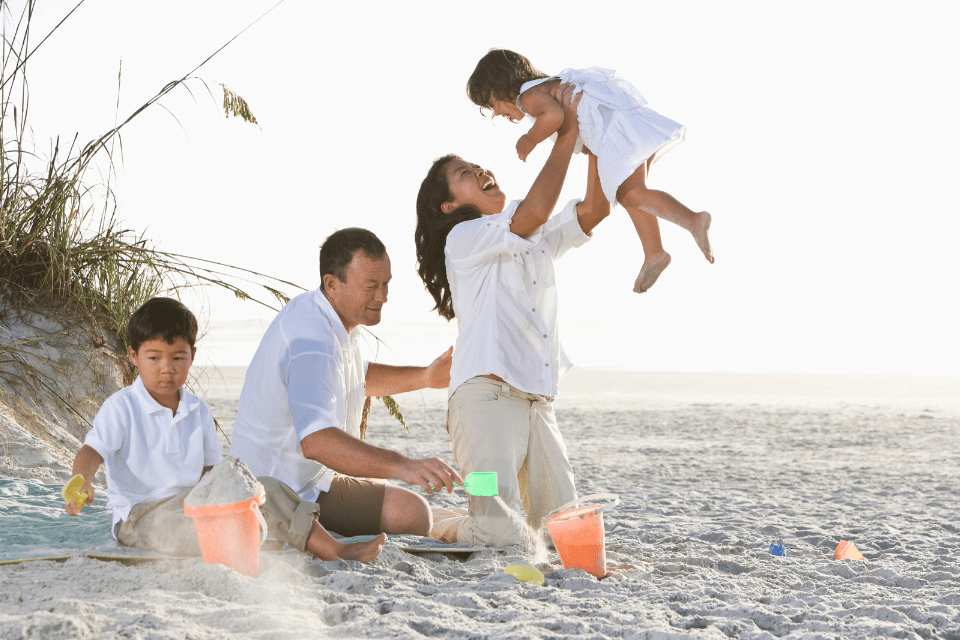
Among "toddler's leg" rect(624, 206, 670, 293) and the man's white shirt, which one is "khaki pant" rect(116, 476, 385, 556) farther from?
"toddler's leg" rect(624, 206, 670, 293)

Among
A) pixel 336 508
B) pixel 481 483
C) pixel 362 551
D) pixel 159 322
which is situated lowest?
pixel 362 551

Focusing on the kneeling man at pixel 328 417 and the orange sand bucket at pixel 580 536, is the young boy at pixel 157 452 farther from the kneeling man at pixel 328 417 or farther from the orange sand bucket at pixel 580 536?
the orange sand bucket at pixel 580 536

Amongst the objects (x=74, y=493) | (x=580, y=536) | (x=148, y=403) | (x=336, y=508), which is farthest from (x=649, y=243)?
(x=74, y=493)

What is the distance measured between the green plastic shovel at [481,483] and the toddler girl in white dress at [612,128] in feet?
3.31

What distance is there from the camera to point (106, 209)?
17.4 ft

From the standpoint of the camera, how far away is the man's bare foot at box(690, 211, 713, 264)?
3.08m

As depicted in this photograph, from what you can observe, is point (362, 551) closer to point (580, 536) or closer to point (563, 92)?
point (580, 536)

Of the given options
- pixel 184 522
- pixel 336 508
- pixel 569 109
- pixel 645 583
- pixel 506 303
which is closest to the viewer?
pixel 184 522

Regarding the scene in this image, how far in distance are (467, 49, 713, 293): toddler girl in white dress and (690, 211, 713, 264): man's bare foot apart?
38mm

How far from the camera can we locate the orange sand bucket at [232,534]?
2568mm

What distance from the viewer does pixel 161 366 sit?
9.78 feet

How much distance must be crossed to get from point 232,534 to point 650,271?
1951mm

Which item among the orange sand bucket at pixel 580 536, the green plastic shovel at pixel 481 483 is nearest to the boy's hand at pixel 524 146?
the green plastic shovel at pixel 481 483

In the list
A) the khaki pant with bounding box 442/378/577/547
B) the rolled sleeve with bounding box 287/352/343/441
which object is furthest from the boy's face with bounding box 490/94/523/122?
the rolled sleeve with bounding box 287/352/343/441
